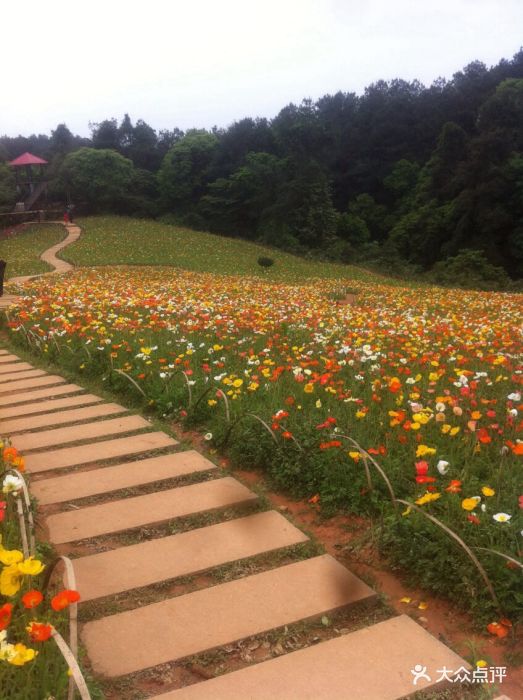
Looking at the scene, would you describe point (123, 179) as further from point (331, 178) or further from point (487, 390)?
point (487, 390)

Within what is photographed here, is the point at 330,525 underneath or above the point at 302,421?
underneath

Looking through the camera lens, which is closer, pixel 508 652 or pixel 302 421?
pixel 508 652

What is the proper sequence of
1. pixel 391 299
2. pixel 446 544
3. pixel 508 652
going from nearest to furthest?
1. pixel 508 652
2. pixel 446 544
3. pixel 391 299

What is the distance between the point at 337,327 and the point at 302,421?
10.9 feet

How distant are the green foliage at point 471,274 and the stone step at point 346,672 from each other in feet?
83.3

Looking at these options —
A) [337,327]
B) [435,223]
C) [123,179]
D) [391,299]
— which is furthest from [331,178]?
[337,327]

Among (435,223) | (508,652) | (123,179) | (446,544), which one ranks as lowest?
(508,652)

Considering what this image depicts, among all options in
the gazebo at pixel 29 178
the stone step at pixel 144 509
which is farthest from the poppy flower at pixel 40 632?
the gazebo at pixel 29 178

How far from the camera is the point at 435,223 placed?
3450 centimetres

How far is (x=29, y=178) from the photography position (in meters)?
46.1

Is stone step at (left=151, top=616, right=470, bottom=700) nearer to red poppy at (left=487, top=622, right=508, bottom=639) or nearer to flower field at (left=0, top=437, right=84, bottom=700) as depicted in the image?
red poppy at (left=487, top=622, right=508, bottom=639)

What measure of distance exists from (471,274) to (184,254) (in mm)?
13396

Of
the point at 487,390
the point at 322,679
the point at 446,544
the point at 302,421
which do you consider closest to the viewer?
the point at 322,679

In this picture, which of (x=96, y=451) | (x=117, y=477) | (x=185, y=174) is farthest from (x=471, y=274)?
(x=117, y=477)
